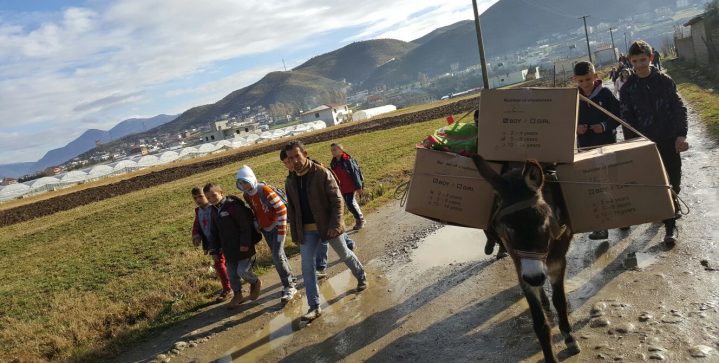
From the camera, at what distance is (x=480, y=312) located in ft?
17.2

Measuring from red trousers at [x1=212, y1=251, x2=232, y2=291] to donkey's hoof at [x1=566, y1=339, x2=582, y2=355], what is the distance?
508 centimetres

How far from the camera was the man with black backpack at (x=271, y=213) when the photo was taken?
21.7 feet

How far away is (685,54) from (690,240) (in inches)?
1464

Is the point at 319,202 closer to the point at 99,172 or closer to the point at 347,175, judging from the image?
the point at 347,175

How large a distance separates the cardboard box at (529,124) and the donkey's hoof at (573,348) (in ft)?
5.17

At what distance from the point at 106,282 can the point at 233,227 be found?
578cm

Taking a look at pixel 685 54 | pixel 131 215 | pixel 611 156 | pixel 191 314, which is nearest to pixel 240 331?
pixel 191 314

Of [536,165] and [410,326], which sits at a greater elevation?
[536,165]

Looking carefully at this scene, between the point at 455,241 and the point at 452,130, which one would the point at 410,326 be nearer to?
the point at 452,130

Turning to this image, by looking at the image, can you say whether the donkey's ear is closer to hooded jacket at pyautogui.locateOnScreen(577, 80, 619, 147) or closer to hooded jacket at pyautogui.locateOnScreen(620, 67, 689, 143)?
hooded jacket at pyautogui.locateOnScreen(577, 80, 619, 147)

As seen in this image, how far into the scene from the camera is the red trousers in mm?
7380

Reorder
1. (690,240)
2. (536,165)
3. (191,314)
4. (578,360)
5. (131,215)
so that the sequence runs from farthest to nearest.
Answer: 1. (131,215)
2. (191,314)
3. (690,240)
4. (578,360)
5. (536,165)

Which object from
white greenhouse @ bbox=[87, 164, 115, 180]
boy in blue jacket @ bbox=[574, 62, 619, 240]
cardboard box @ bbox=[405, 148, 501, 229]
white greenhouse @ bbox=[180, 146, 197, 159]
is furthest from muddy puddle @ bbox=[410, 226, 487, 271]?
white greenhouse @ bbox=[180, 146, 197, 159]

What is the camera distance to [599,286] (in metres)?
5.21
